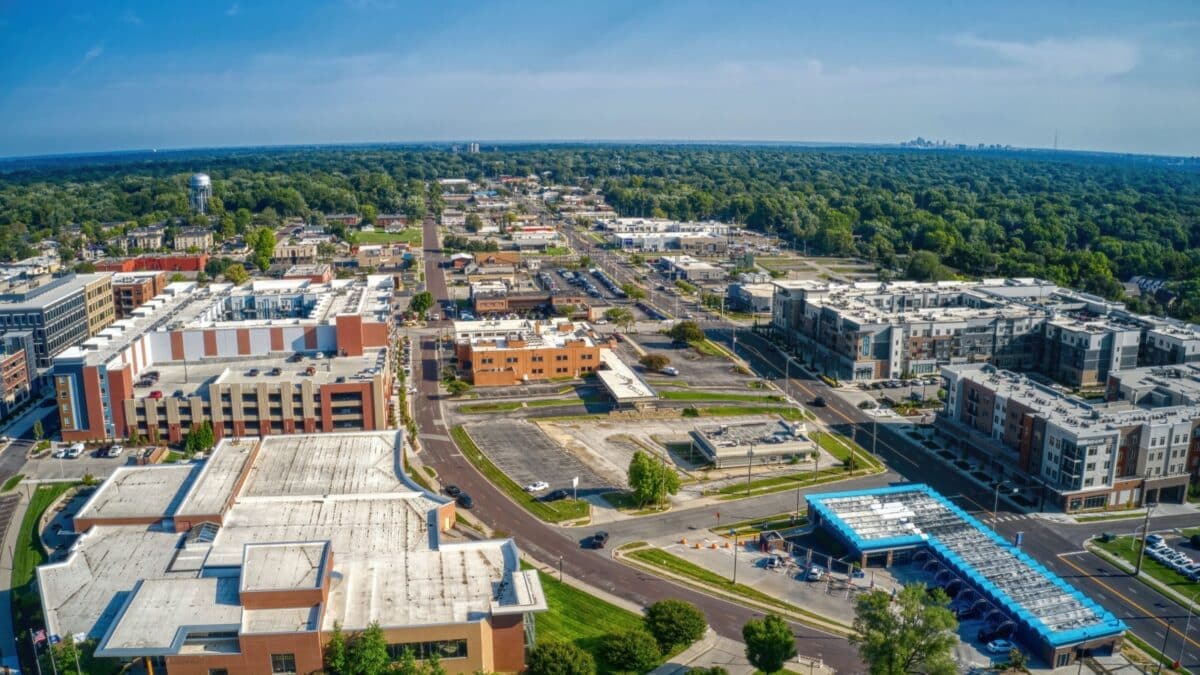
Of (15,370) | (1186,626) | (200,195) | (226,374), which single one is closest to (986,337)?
(1186,626)

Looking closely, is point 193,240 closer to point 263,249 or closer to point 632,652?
point 263,249

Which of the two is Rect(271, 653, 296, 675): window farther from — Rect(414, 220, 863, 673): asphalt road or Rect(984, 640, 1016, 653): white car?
Rect(984, 640, 1016, 653): white car

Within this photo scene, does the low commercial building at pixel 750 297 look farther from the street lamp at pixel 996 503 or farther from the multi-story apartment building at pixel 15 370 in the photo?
the multi-story apartment building at pixel 15 370

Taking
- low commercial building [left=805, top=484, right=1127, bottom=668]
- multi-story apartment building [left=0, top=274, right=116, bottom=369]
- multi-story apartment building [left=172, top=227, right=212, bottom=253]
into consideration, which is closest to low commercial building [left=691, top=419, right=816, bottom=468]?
low commercial building [left=805, top=484, right=1127, bottom=668]

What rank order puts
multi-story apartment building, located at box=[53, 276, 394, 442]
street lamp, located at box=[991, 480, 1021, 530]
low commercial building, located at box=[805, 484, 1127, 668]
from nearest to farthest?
low commercial building, located at box=[805, 484, 1127, 668] → street lamp, located at box=[991, 480, 1021, 530] → multi-story apartment building, located at box=[53, 276, 394, 442]

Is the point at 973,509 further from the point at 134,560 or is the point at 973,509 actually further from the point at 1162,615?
the point at 134,560

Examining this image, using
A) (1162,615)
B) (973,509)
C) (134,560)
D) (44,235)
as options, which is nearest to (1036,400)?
(973,509)

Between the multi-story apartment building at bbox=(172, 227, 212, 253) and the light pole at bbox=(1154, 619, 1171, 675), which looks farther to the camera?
the multi-story apartment building at bbox=(172, 227, 212, 253)

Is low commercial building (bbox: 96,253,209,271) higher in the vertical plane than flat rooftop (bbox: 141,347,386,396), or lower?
higher
